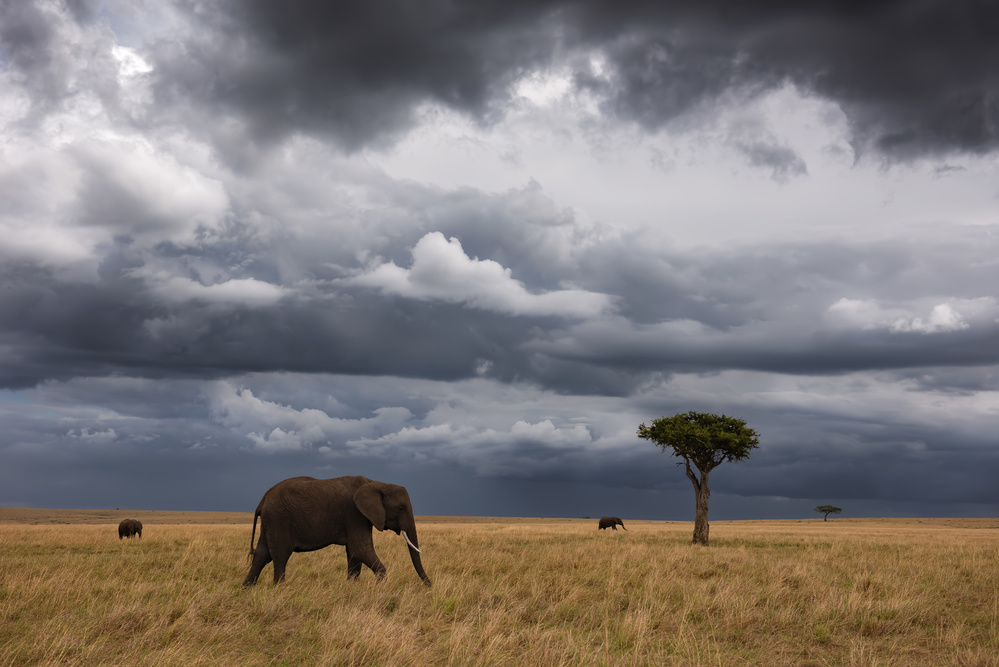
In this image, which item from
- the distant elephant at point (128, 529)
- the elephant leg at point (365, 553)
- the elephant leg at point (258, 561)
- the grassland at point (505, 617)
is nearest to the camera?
the grassland at point (505, 617)

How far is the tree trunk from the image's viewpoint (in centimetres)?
3189

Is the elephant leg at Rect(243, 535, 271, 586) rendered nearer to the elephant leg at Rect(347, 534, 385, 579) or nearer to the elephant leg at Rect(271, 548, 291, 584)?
the elephant leg at Rect(271, 548, 291, 584)

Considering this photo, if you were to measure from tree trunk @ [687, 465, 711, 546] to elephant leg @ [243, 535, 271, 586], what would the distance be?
2316 centimetres

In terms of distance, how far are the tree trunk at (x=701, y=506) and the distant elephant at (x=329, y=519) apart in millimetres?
21499

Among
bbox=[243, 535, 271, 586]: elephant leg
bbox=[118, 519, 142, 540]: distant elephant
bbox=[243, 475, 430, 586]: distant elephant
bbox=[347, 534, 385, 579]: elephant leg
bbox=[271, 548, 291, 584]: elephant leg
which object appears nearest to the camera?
bbox=[243, 535, 271, 586]: elephant leg

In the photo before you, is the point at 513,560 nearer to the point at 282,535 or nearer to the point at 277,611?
the point at 282,535

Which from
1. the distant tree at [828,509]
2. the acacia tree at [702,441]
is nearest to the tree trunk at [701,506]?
the acacia tree at [702,441]

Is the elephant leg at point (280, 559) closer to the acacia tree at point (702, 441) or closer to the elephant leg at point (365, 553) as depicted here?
the elephant leg at point (365, 553)

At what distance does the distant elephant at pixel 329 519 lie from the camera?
551 inches

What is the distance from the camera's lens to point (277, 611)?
1035cm

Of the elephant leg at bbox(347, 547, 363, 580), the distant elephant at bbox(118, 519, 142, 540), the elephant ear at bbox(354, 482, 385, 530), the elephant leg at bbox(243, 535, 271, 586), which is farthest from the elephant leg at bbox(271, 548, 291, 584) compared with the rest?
the distant elephant at bbox(118, 519, 142, 540)

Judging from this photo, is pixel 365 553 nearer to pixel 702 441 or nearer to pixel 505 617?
pixel 505 617

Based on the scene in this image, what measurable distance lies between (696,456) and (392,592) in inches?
963

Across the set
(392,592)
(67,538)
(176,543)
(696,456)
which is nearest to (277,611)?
(392,592)
